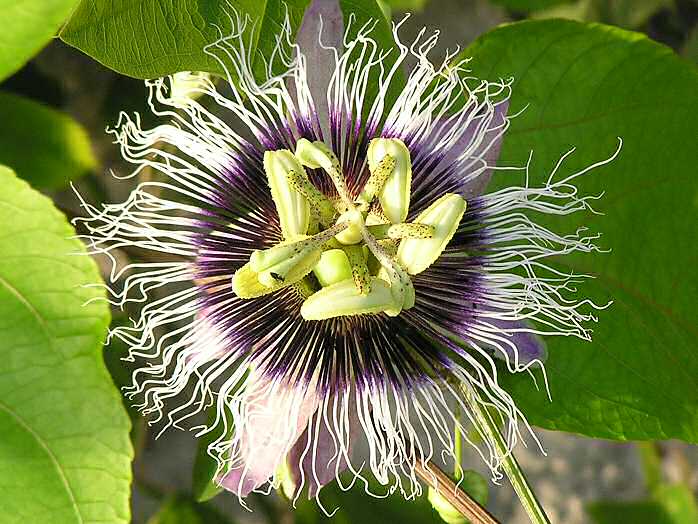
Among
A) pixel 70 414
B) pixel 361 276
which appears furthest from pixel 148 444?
pixel 361 276

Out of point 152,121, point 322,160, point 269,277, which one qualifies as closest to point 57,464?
point 269,277

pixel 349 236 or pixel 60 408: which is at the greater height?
pixel 349 236

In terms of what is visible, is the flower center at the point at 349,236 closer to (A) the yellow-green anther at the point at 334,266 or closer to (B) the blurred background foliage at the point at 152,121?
(A) the yellow-green anther at the point at 334,266

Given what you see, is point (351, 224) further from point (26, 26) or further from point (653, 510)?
point (653, 510)

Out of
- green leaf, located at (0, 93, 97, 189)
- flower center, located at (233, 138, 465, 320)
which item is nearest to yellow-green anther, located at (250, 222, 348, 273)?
flower center, located at (233, 138, 465, 320)

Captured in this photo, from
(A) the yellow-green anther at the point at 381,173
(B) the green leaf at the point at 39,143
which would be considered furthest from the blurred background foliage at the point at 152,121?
(A) the yellow-green anther at the point at 381,173

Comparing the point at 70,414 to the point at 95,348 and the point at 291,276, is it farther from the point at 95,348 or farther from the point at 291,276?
the point at 291,276
